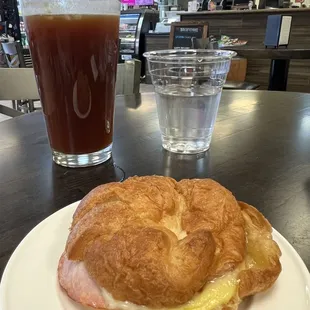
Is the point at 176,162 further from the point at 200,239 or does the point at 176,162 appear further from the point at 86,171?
the point at 200,239

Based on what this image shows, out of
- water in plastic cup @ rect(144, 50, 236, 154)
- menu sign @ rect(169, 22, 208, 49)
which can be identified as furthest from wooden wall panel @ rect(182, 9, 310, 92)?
water in plastic cup @ rect(144, 50, 236, 154)

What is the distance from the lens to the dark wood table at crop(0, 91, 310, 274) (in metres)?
0.55

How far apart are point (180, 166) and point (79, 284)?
1.40ft

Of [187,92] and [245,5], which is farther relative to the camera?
[245,5]

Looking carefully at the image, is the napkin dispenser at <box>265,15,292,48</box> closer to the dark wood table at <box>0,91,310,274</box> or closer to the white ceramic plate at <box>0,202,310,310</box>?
the dark wood table at <box>0,91,310,274</box>

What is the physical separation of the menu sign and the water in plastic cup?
2.56 meters

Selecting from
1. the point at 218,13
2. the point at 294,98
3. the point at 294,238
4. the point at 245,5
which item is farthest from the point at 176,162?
the point at 245,5

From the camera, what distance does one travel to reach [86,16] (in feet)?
2.16

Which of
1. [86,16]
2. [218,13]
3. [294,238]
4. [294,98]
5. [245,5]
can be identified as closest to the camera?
[294,238]

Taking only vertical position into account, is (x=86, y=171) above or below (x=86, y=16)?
below

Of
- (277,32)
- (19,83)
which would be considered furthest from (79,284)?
(277,32)

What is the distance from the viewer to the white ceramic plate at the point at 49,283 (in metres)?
0.34

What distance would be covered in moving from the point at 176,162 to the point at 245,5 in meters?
5.02

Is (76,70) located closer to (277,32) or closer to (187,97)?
(187,97)
